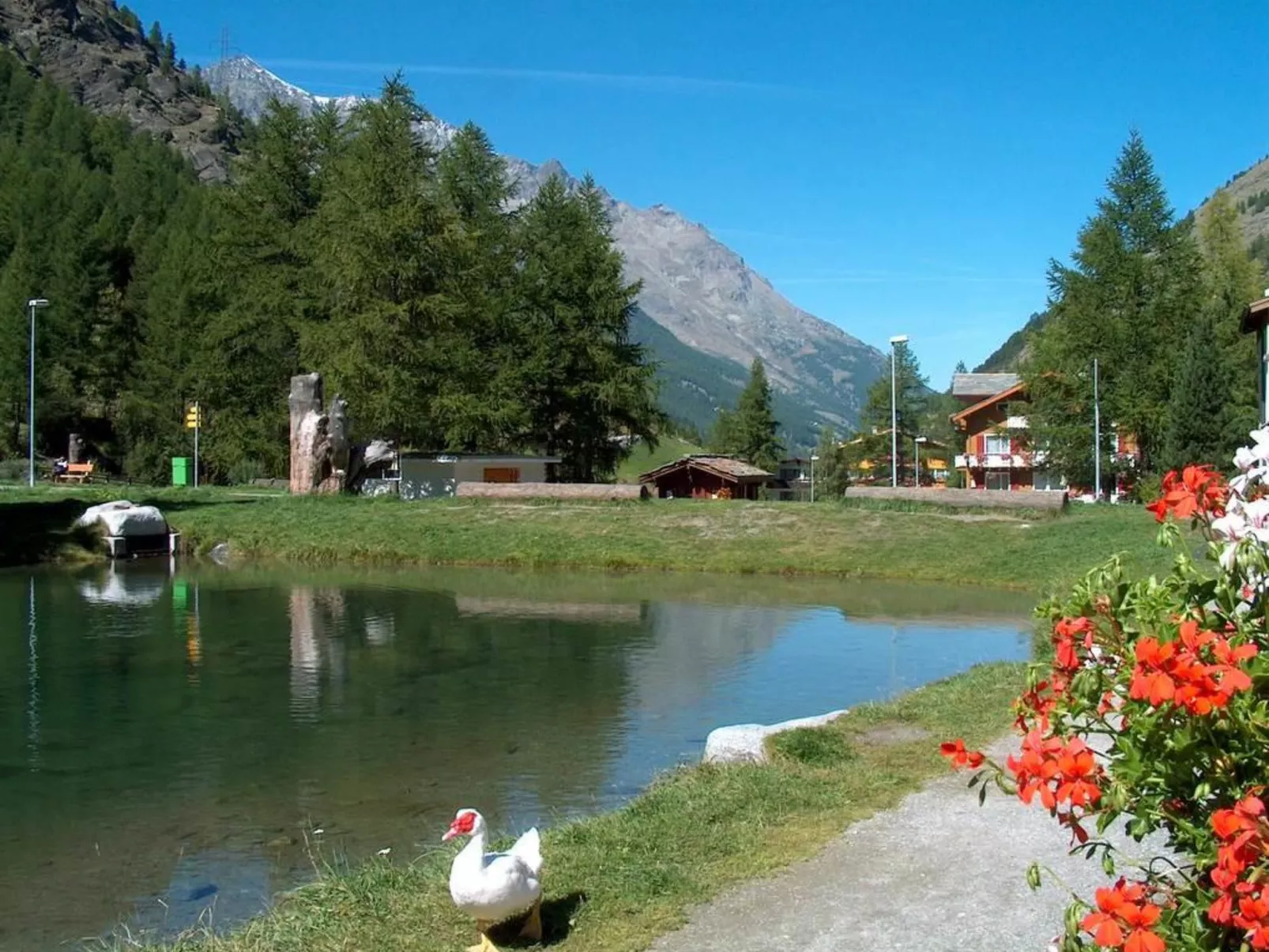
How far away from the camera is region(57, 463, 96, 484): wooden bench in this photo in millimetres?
53688

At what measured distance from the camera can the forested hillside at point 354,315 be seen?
4488 cm

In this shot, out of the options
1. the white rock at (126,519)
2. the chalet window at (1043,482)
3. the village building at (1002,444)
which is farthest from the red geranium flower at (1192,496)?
the chalet window at (1043,482)

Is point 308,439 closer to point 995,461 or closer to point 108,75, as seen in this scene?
point 995,461

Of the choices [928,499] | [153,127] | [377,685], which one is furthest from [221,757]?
[153,127]

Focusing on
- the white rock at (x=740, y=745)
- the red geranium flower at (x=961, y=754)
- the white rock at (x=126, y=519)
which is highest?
the white rock at (x=126, y=519)

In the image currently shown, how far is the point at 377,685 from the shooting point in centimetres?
1538

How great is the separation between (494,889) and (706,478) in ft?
213

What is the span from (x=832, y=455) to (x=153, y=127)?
126 metres

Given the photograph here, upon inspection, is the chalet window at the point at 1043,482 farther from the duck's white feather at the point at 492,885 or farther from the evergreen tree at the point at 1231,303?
the duck's white feather at the point at 492,885

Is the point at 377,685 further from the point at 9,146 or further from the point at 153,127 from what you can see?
the point at 153,127

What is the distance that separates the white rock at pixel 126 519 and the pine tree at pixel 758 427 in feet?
202

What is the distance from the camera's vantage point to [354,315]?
44781 millimetres

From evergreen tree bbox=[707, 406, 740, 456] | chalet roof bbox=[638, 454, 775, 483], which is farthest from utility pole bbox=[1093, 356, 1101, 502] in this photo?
evergreen tree bbox=[707, 406, 740, 456]

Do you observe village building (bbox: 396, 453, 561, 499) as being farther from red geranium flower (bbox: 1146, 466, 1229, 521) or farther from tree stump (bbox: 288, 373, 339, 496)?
red geranium flower (bbox: 1146, 466, 1229, 521)
